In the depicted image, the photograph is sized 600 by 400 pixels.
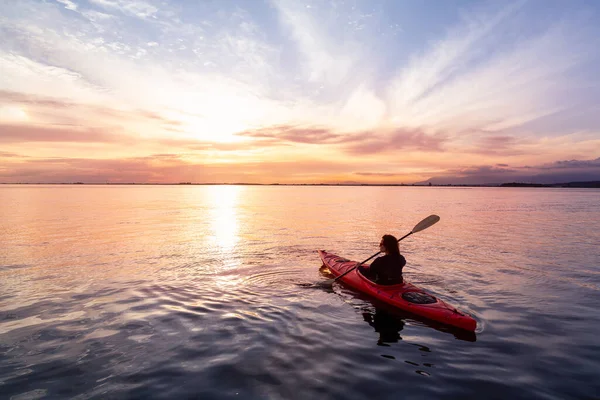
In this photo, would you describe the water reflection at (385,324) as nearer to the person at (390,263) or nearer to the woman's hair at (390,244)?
the person at (390,263)

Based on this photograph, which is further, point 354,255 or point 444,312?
point 354,255

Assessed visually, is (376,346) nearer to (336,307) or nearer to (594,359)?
(336,307)

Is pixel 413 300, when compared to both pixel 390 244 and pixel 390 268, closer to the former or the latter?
pixel 390 268

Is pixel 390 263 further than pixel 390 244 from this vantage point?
Yes

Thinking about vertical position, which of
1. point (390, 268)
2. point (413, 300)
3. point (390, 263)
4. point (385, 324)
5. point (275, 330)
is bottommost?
point (385, 324)

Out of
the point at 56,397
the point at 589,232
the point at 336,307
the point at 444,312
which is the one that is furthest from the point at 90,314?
the point at 589,232

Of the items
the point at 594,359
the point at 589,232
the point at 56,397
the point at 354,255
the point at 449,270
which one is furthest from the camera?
the point at 589,232

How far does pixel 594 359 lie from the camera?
6.98m

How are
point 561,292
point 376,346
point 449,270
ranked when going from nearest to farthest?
point 376,346, point 561,292, point 449,270

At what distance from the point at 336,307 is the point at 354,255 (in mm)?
8313

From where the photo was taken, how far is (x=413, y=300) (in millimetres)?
9547

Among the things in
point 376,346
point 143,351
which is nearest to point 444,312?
point 376,346

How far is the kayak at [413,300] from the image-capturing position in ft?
27.7

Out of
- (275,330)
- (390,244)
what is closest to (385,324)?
(390,244)
